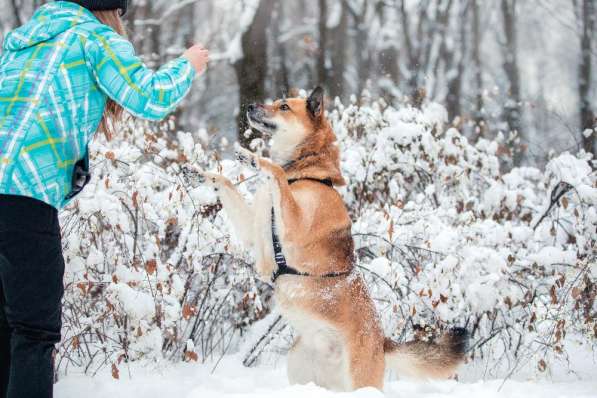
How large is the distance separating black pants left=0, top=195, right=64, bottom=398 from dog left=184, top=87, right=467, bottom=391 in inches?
44.2

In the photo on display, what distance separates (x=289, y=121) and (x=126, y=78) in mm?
1589

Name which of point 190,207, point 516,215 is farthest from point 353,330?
point 516,215

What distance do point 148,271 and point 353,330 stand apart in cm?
115

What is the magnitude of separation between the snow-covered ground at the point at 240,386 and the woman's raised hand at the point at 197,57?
58.0 inches

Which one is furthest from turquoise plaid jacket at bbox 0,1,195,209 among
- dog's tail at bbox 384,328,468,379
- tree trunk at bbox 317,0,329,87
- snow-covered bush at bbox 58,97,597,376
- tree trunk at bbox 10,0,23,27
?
tree trunk at bbox 317,0,329,87

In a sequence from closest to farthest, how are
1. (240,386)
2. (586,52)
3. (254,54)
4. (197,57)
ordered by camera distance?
(197,57), (240,386), (254,54), (586,52)

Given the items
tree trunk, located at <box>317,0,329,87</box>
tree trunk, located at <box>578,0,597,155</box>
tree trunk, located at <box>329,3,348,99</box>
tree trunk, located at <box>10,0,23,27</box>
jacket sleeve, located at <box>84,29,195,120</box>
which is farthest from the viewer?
tree trunk, located at <box>329,3,348,99</box>

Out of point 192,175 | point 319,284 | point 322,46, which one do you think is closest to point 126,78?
point 192,175

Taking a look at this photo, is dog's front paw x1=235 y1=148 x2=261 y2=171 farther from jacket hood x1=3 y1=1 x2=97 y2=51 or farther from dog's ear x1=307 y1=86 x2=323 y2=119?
jacket hood x1=3 y1=1 x2=97 y2=51

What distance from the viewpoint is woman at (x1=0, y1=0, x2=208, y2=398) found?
210 cm

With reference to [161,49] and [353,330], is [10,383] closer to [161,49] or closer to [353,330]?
[353,330]

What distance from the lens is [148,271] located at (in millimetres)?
3225

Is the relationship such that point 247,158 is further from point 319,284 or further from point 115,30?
point 115,30

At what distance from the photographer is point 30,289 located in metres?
2.16
